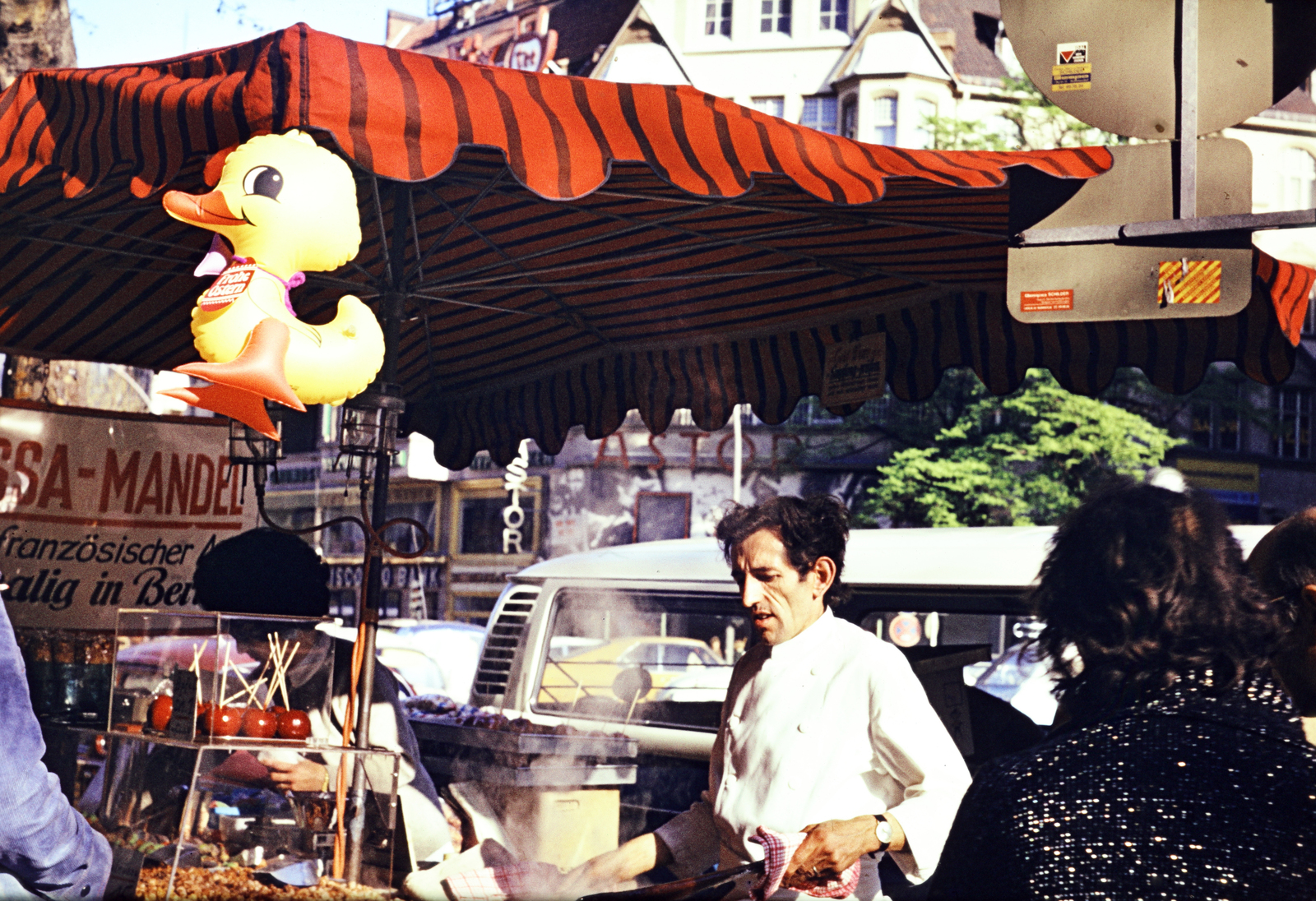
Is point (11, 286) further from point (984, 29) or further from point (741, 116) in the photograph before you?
point (984, 29)

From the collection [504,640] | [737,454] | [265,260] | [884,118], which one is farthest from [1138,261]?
[884,118]

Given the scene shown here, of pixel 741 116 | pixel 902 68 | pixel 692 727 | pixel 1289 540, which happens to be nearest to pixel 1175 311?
pixel 1289 540

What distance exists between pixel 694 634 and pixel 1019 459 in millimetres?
18397

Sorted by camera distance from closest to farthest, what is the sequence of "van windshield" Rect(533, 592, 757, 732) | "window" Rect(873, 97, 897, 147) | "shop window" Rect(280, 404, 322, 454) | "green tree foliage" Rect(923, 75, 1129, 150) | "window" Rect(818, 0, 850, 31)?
"van windshield" Rect(533, 592, 757, 732)
"green tree foliage" Rect(923, 75, 1129, 150)
"window" Rect(873, 97, 897, 147)
"window" Rect(818, 0, 850, 31)
"shop window" Rect(280, 404, 322, 454)

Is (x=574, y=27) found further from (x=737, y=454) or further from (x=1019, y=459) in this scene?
(x=1019, y=459)

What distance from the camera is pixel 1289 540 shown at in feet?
7.33

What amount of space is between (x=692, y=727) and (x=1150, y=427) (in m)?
19.8

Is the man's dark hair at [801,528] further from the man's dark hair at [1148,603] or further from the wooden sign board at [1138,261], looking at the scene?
the man's dark hair at [1148,603]

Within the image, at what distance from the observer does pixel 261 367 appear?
9.24 ft

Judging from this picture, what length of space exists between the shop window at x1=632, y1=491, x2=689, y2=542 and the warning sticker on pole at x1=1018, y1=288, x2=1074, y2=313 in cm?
2832

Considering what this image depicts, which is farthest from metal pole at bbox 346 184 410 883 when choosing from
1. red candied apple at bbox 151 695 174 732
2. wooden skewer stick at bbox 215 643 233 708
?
red candied apple at bbox 151 695 174 732

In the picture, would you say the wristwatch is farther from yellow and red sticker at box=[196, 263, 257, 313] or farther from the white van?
the white van

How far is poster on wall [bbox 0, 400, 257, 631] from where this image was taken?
16.9ft

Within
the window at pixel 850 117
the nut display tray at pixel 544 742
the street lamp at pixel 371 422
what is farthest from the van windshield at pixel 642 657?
the window at pixel 850 117
